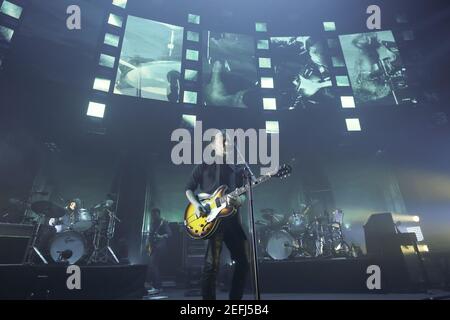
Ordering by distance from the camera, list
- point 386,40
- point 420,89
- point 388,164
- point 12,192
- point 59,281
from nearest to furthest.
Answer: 1. point 59,281
2. point 12,192
3. point 388,164
4. point 420,89
5. point 386,40

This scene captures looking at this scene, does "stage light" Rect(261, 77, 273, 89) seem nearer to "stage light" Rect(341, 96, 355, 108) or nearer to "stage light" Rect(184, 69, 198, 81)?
"stage light" Rect(184, 69, 198, 81)

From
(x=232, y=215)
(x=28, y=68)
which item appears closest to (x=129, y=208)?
(x=28, y=68)

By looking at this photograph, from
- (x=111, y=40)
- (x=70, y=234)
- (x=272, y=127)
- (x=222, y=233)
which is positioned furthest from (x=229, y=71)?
(x=222, y=233)

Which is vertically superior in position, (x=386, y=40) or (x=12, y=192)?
(x=386, y=40)

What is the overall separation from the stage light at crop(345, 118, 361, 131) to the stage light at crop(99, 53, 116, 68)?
1226cm

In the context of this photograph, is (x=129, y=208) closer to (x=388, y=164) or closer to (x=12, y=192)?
(x=12, y=192)

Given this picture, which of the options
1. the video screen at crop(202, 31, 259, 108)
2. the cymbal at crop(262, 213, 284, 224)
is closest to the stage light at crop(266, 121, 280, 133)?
the video screen at crop(202, 31, 259, 108)

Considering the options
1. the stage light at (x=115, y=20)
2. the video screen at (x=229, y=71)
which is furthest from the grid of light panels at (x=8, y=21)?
the video screen at (x=229, y=71)

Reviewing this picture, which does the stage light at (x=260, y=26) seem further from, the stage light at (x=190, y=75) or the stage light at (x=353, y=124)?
the stage light at (x=353, y=124)

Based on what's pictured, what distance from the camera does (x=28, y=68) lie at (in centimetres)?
999

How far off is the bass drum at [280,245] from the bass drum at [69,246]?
17.4ft

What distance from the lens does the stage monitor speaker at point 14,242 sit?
4.95 m

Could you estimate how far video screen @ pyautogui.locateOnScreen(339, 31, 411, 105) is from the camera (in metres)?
12.8
